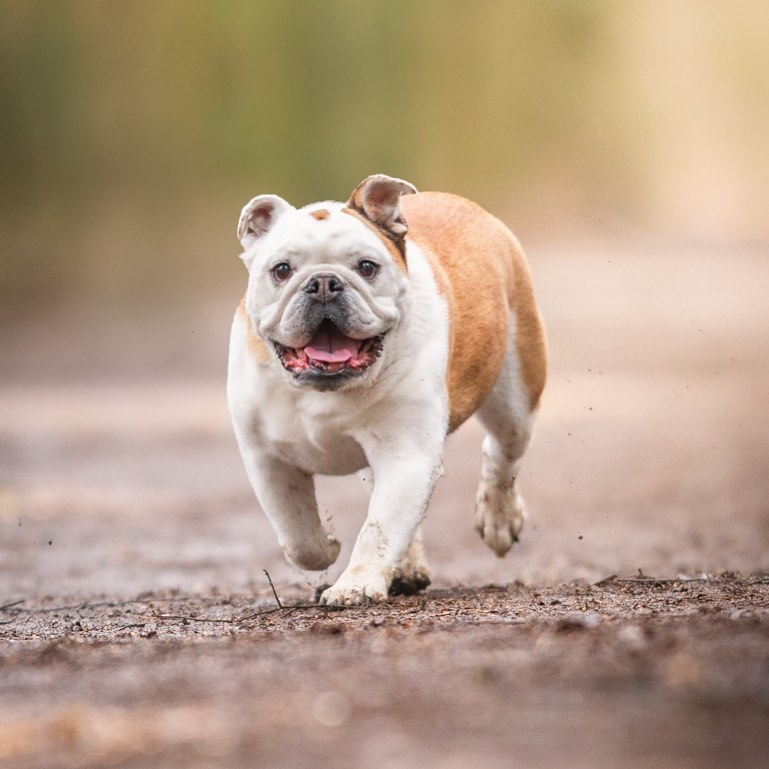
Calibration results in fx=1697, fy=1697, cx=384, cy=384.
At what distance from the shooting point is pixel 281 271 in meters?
6.27

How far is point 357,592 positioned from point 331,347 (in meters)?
0.90

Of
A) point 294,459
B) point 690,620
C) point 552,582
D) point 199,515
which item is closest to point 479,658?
point 690,620

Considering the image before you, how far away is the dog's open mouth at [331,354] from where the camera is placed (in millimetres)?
6176

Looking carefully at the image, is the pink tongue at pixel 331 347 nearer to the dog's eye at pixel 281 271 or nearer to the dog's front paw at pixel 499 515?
the dog's eye at pixel 281 271

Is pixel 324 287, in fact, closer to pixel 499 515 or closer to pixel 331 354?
pixel 331 354

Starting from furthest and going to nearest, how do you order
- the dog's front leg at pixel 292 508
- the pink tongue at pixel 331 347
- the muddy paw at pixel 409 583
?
the muddy paw at pixel 409 583, the dog's front leg at pixel 292 508, the pink tongue at pixel 331 347

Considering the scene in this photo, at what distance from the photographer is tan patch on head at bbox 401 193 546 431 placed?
7.00 meters

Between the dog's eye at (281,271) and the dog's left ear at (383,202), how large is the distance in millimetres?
441

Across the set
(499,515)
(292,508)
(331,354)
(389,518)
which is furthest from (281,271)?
(499,515)

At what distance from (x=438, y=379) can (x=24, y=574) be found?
4.19m

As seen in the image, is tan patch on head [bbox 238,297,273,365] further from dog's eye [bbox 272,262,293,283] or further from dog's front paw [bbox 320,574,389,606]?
dog's front paw [bbox 320,574,389,606]

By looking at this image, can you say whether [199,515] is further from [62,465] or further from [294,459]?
[294,459]


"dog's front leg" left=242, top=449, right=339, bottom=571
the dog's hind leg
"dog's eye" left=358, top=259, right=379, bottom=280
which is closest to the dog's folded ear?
"dog's eye" left=358, top=259, right=379, bottom=280

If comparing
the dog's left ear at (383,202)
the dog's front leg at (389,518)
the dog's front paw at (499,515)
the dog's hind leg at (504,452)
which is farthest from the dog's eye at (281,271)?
the dog's front paw at (499,515)
